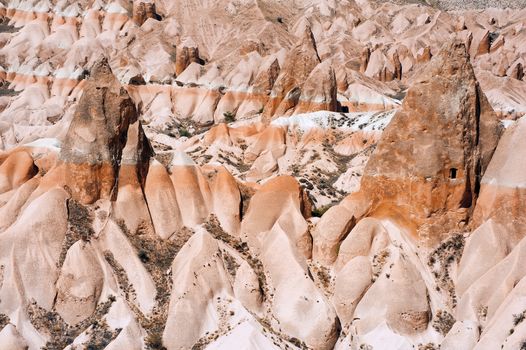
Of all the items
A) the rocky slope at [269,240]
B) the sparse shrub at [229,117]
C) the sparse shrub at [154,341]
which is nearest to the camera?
the sparse shrub at [154,341]

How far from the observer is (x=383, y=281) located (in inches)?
935

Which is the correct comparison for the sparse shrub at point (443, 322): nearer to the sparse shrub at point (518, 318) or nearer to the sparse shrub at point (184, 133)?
the sparse shrub at point (518, 318)

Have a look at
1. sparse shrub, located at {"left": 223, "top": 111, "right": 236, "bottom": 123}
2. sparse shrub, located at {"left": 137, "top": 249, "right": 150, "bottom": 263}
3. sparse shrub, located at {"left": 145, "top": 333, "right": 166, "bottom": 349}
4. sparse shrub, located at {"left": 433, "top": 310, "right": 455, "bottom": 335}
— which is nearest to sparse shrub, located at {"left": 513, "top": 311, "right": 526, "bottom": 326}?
sparse shrub, located at {"left": 433, "top": 310, "right": 455, "bottom": 335}

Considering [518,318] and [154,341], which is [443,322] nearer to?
[518,318]

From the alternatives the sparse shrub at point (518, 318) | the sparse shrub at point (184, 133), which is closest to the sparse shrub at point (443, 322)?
the sparse shrub at point (518, 318)

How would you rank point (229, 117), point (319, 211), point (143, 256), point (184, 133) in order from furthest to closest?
point (229, 117) → point (184, 133) → point (319, 211) → point (143, 256)

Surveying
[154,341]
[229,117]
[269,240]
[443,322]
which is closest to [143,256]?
[154,341]

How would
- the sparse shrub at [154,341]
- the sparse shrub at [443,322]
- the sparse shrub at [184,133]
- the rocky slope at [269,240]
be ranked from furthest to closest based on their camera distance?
the sparse shrub at [184,133] → the sparse shrub at [443,322] → the rocky slope at [269,240] → the sparse shrub at [154,341]

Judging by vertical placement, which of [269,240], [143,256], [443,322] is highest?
[443,322]

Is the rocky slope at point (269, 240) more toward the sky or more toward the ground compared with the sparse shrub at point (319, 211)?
more toward the sky

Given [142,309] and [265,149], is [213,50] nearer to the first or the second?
[265,149]

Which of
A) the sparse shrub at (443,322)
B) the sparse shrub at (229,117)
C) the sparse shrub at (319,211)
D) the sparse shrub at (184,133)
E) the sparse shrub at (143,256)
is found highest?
the sparse shrub at (443,322)

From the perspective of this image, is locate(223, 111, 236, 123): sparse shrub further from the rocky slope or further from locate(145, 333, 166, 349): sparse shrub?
locate(145, 333, 166, 349): sparse shrub

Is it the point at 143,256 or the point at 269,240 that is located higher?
the point at 269,240
